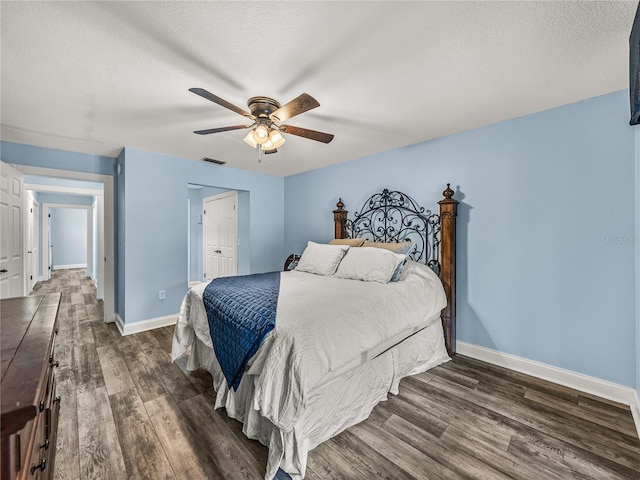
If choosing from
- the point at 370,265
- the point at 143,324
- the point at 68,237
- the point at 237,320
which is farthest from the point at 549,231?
the point at 68,237

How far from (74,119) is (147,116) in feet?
2.34

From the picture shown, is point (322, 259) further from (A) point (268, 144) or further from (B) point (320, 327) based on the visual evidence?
(B) point (320, 327)

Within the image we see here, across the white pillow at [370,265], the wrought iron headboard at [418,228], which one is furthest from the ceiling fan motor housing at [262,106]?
the wrought iron headboard at [418,228]

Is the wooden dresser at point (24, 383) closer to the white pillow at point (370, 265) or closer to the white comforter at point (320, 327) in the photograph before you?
the white comforter at point (320, 327)

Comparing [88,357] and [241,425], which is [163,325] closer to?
[88,357]

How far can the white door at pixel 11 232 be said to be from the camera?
108 inches

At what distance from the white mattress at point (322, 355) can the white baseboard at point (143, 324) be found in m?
1.41

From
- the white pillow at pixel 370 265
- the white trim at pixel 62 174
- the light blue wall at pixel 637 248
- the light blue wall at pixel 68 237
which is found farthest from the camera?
the light blue wall at pixel 68 237

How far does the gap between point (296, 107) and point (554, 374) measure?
3.01 metres

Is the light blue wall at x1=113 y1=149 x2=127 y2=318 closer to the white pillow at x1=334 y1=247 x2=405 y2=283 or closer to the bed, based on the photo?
the bed

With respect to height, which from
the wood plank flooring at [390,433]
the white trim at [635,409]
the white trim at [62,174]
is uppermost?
the white trim at [62,174]

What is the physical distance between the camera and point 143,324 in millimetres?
3520

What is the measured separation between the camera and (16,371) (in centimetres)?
72

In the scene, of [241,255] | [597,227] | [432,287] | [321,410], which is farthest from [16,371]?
[241,255]
